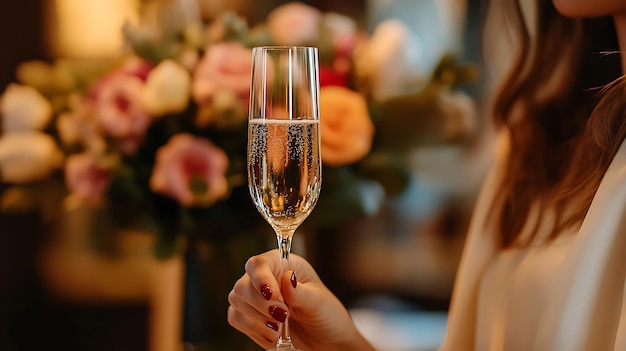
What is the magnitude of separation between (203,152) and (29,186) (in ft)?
1.11

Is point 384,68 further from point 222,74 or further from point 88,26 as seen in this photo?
point 88,26

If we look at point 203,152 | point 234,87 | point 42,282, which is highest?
point 234,87

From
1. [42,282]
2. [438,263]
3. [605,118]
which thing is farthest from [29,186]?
[438,263]

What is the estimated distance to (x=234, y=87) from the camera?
1562 mm

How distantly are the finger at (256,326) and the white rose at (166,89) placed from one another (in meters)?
0.55

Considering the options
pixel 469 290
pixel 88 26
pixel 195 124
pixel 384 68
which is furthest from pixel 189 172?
pixel 88 26

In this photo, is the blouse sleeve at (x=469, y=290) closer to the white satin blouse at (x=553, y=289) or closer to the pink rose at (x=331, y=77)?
the white satin blouse at (x=553, y=289)

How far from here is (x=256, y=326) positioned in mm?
1037

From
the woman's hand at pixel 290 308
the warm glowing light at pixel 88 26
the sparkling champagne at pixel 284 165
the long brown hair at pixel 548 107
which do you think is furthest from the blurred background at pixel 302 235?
the sparkling champagne at pixel 284 165

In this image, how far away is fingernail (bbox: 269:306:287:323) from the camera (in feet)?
3.31

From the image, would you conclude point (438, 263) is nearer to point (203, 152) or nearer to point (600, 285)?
point (203, 152)

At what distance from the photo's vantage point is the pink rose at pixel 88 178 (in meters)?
1.59

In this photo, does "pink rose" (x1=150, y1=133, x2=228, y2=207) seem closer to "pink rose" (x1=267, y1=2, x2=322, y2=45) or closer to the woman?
"pink rose" (x1=267, y1=2, x2=322, y2=45)

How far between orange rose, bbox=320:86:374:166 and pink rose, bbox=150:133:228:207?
0.17 metres
